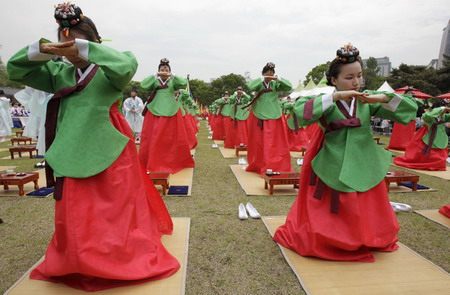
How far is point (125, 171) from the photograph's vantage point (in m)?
2.44

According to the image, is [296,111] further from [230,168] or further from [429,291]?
[230,168]

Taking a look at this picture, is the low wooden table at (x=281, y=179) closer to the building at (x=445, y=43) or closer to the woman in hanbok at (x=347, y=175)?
the woman in hanbok at (x=347, y=175)

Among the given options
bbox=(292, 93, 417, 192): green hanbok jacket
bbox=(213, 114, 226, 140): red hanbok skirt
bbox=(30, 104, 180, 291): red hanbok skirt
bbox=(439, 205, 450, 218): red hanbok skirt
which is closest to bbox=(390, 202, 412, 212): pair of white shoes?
bbox=(439, 205, 450, 218): red hanbok skirt

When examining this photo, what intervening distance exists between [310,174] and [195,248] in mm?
1438

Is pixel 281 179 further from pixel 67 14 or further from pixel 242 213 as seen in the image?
pixel 67 14

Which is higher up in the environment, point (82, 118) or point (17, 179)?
point (82, 118)

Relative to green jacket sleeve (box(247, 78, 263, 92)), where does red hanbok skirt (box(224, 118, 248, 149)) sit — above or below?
below

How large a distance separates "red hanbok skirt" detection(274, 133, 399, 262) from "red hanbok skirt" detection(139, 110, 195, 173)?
3.90m

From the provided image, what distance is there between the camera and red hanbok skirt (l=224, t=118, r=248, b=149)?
10.9 meters

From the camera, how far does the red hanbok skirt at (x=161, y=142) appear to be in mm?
6215

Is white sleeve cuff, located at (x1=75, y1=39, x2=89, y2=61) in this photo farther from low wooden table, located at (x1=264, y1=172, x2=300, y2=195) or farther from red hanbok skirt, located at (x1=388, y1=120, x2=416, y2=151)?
red hanbok skirt, located at (x1=388, y1=120, x2=416, y2=151)

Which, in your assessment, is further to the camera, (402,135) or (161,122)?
(402,135)

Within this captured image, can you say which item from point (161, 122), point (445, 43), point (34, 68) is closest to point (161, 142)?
point (161, 122)

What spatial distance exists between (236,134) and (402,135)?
5992 millimetres
